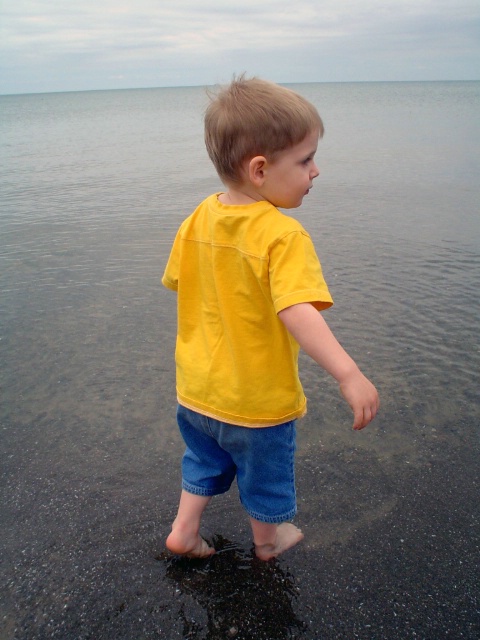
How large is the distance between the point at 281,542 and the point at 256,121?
1509mm

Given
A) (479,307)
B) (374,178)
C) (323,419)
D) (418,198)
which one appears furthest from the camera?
(374,178)

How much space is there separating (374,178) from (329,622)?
8705 millimetres

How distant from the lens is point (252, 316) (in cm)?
179

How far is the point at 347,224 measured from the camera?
6.70 meters

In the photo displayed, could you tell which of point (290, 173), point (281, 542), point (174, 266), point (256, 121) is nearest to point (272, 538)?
point (281, 542)

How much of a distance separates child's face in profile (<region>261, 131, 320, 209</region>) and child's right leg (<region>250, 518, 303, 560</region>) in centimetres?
114

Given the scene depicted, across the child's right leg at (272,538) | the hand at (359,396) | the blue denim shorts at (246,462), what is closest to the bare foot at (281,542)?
the child's right leg at (272,538)

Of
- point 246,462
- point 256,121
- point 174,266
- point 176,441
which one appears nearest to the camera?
point 256,121

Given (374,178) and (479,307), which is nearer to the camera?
(479,307)

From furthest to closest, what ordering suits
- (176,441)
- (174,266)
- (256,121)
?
(176,441) < (174,266) < (256,121)

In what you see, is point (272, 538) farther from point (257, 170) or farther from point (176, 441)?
point (257, 170)

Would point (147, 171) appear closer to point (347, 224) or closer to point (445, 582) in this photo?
point (347, 224)

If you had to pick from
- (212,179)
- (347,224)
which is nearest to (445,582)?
(347,224)

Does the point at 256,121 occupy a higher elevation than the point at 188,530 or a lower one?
higher
